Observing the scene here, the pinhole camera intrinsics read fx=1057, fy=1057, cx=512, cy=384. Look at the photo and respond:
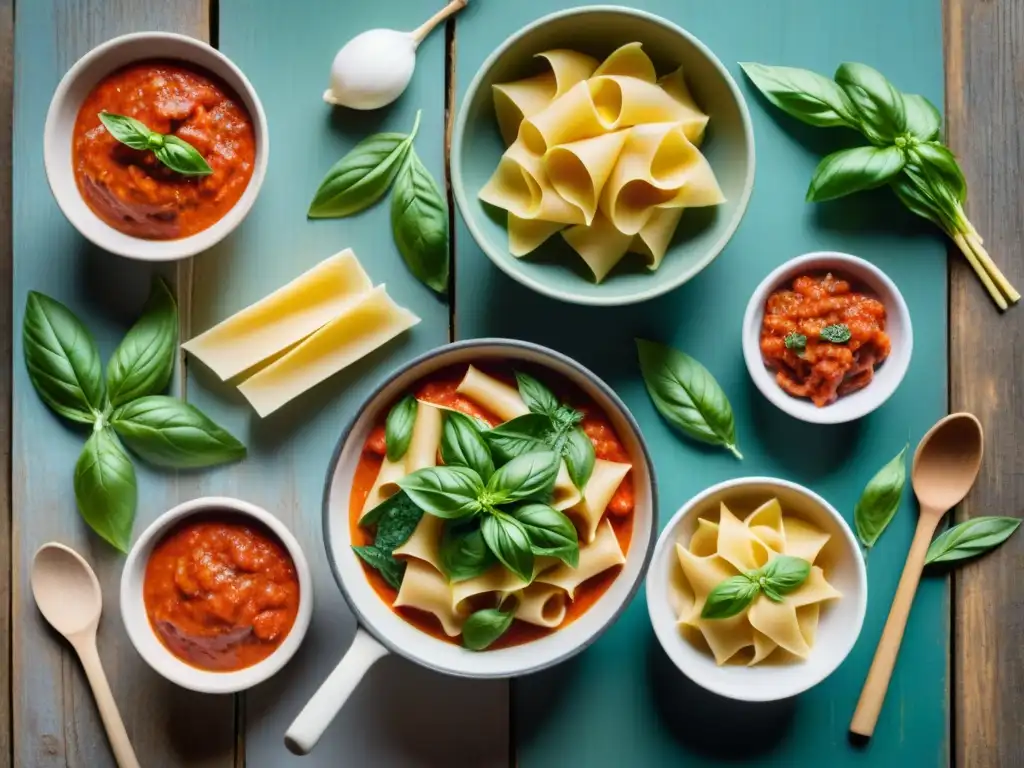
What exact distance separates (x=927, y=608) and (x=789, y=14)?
144cm

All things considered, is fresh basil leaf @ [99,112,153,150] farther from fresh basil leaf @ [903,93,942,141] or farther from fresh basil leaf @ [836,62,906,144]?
fresh basil leaf @ [903,93,942,141]

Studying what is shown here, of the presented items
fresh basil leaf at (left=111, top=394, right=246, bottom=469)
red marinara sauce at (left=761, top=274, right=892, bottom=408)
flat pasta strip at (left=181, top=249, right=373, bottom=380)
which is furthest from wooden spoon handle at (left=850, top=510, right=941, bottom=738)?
fresh basil leaf at (left=111, top=394, right=246, bottom=469)

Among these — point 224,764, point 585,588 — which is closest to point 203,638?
point 224,764

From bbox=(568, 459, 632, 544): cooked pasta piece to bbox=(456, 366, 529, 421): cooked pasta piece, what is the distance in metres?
0.21

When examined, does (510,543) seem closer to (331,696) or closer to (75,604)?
(331,696)

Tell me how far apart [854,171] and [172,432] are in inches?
65.6

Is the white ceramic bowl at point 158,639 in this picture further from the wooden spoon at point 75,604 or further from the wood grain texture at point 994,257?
the wood grain texture at point 994,257

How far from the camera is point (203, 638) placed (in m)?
2.28

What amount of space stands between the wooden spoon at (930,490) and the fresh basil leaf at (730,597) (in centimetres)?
42

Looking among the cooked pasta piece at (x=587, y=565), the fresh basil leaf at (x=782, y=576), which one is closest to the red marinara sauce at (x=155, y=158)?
the cooked pasta piece at (x=587, y=565)

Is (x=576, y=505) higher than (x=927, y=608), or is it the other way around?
(x=576, y=505)

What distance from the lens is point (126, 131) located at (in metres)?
2.21

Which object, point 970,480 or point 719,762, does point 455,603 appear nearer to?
point 719,762

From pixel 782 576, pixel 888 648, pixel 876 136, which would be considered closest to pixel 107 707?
pixel 782 576
